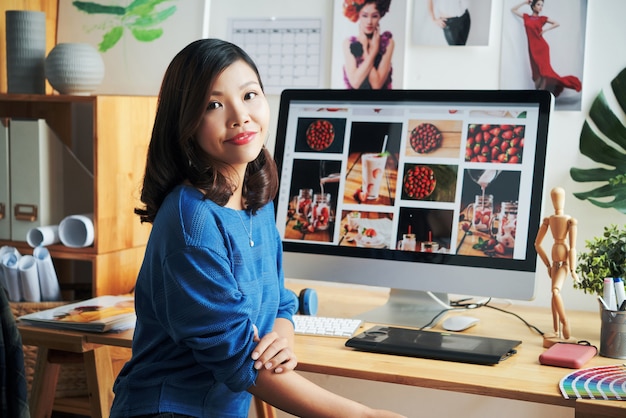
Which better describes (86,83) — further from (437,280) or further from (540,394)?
(540,394)

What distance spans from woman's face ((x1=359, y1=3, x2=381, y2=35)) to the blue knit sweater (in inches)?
34.4

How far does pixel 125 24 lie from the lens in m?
2.49

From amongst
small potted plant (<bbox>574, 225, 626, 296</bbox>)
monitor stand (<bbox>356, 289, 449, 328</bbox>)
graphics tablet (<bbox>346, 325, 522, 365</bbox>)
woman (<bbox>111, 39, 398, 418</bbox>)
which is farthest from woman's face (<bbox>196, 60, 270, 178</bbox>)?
small potted plant (<bbox>574, 225, 626, 296</bbox>)

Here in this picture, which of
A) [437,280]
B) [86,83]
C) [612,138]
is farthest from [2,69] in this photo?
[612,138]

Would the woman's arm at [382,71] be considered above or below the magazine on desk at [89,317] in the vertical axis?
above

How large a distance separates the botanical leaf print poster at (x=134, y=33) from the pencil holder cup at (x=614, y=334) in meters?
1.37

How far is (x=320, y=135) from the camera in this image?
74.3 inches

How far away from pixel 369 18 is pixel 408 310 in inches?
30.4

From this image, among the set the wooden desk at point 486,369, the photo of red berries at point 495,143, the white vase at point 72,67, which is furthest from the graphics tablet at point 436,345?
the white vase at point 72,67

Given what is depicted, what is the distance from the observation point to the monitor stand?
1.78 m

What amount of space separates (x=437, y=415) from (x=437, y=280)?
0.58m

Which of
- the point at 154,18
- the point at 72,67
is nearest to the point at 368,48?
the point at 154,18

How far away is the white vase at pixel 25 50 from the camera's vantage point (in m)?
2.35

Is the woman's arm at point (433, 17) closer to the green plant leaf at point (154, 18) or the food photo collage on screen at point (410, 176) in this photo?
the food photo collage on screen at point (410, 176)
